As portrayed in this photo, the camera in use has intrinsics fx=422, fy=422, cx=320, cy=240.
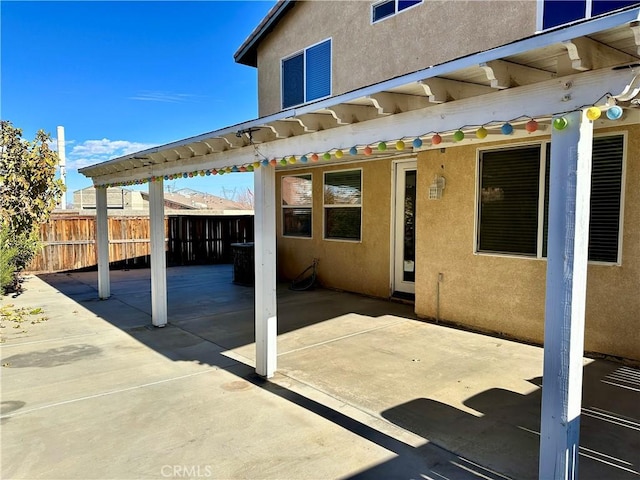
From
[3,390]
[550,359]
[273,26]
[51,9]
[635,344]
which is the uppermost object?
[51,9]

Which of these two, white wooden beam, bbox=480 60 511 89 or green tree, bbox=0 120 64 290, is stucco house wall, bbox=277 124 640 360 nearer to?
white wooden beam, bbox=480 60 511 89

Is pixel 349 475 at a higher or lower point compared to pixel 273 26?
lower

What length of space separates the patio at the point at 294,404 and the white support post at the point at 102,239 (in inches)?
86.3

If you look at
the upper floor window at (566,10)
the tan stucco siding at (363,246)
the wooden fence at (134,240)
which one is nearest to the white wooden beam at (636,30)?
the upper floor window at (566,10)

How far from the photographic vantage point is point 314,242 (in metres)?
10.3

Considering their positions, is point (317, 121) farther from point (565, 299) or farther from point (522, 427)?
point (522, 427)

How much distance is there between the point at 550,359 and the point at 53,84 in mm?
26130

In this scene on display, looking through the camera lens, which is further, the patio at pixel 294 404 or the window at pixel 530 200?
the window at pixel 530 200

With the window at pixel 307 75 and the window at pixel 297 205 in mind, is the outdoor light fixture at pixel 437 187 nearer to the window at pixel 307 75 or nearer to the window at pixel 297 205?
the window at pixel 307 75

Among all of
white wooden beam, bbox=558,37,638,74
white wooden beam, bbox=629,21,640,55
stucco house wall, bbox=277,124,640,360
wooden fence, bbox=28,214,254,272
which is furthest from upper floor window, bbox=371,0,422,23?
wooden fence, bbox=28,214,254,272

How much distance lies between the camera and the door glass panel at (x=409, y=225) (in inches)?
321

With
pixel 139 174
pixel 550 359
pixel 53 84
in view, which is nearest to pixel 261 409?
pixel 550 359

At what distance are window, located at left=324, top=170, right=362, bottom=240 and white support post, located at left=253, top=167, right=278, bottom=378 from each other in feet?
15.2

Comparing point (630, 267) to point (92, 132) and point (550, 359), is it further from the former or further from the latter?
point (92, 132)
